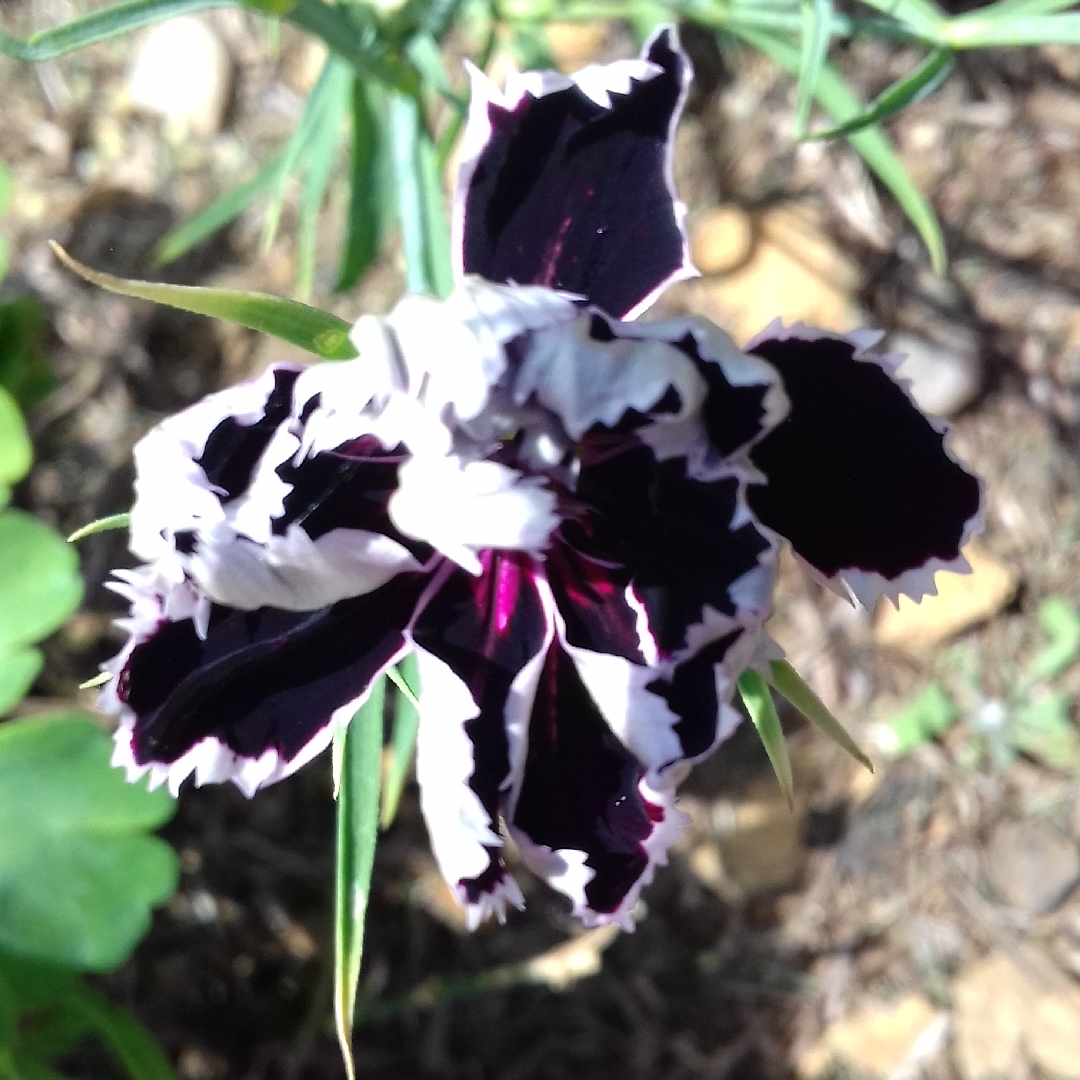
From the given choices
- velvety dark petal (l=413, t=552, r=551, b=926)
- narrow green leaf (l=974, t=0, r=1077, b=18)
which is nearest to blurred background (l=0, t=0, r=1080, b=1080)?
narrow green leaf (l=974, t=0, r=1077, b=18)

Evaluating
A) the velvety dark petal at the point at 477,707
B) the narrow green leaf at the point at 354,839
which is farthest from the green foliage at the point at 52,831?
the velvety dark petal at the point at 477,707

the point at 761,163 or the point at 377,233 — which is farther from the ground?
the point at 377,233

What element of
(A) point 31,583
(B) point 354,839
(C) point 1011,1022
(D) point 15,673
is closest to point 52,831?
(D) point 15,673

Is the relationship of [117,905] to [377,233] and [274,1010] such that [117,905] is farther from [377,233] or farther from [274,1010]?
[377,233]

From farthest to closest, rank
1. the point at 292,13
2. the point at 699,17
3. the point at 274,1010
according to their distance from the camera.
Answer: the point at 274,1010
the point at 699,17
the point at 292,13

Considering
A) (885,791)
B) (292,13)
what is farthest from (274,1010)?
(292,13)

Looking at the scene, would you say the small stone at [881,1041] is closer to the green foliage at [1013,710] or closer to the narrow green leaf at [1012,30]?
the green foliage at [1013,710]
